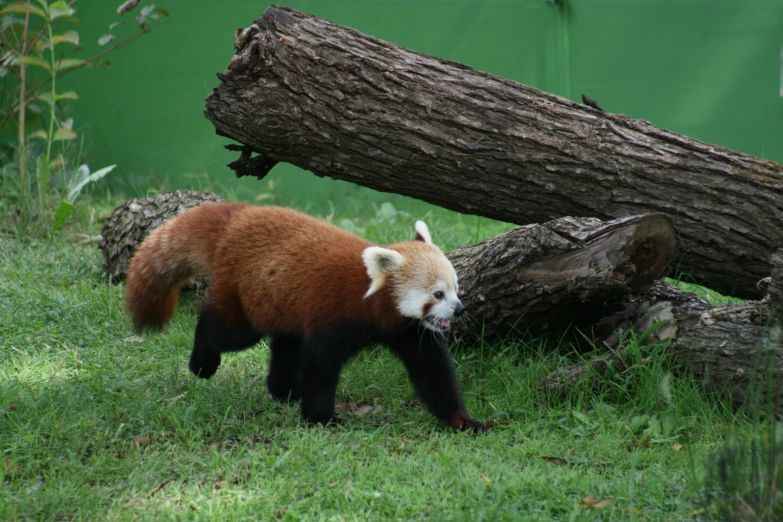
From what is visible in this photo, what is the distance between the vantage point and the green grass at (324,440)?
116 inches

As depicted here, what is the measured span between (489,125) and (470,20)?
12.4ft

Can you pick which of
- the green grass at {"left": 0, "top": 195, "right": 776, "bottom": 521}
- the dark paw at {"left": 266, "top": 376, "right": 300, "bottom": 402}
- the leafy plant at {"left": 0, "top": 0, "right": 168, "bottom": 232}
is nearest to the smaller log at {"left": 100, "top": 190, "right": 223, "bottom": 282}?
the green grass at {"left": 0, "top": 195, "right": 776, "bottom": 521}

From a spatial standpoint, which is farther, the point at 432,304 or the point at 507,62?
the point at 507,62

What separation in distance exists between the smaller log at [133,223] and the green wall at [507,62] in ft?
6.99

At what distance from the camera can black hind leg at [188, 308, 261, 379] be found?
4.00m

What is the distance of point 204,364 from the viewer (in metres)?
4.14

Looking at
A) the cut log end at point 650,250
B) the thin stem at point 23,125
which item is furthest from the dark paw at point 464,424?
the thin stem at point 23,125

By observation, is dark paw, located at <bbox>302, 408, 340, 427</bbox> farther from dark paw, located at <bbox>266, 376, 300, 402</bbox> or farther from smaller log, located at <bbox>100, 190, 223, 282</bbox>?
smaller log, located at <bbox>100, 190, 223, 282</bbox>

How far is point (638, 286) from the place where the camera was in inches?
153

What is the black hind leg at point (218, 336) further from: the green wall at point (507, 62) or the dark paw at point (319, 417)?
the green wall at point (507, 62)

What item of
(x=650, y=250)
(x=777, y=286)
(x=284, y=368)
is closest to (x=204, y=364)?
(x=284, y=368)

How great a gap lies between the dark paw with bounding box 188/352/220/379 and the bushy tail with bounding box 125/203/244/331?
14.2 inches

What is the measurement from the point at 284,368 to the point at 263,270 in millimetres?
597

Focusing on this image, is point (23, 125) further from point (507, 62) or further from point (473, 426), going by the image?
point (473, 426)
